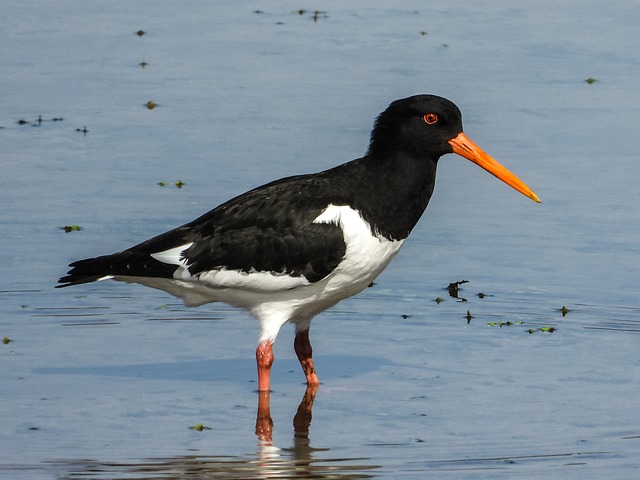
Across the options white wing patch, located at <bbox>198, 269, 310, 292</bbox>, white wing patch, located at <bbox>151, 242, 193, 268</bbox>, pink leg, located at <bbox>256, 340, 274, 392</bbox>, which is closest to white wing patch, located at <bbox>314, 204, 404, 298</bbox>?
white wing patch, located at <bbox>198, 269, 310, 292</bbox>

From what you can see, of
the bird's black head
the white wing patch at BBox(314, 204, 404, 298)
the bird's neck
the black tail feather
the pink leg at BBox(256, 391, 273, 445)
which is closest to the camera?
the pink leg at BBox(256, 391, 273, 445)

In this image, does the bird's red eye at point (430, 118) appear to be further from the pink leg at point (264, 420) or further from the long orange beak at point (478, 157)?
the pink leg at point (264, 420)

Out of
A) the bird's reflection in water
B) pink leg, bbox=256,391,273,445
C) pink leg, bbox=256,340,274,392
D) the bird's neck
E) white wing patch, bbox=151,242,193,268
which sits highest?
the bird's neck

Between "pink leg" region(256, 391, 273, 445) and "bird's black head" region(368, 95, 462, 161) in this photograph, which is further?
"bird's black head" region(368, 95, 462, 161)

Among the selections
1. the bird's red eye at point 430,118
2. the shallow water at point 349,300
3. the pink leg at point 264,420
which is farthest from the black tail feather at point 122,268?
the bird's red eye at point 430,118

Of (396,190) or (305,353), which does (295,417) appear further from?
(396,190)

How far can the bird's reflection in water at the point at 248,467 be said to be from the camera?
7.72 metres

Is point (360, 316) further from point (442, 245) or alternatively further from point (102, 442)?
point (102, 442)

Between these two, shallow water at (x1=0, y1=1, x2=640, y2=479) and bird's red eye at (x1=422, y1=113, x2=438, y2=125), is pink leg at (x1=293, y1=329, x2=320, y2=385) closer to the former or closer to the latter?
shallow water at (x1=0, y1=1, x2=640, y2=479)

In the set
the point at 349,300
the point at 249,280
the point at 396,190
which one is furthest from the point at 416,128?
the point at 349,300

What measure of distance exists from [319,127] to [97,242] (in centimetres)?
296

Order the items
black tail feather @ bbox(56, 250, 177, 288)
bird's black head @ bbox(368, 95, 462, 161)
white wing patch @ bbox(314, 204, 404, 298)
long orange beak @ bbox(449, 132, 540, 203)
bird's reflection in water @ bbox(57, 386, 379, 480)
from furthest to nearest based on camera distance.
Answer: long orange beak @ bbox(449, 132, 540, 203)
bird's black head @ bbox(368, 95, 462, 161)
black tail feather @ bbox(56, 250, 177, 288)
white wing patch @ bbox(314, 204, 404, 298)
bird's reflection in water @ bbox(57, 386, 379, 480)

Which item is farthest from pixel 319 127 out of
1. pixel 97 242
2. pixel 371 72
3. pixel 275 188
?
pixel 275 188

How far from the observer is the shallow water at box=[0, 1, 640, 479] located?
326 inches
